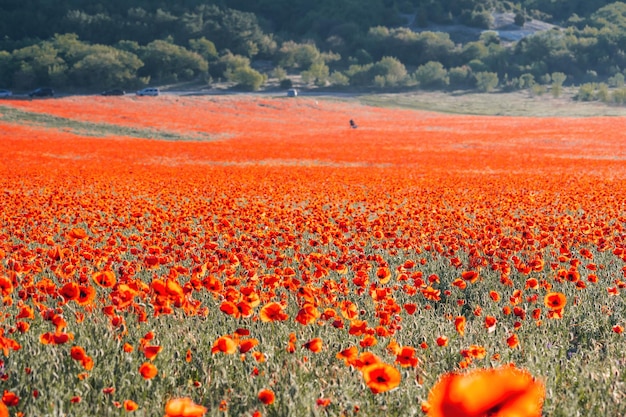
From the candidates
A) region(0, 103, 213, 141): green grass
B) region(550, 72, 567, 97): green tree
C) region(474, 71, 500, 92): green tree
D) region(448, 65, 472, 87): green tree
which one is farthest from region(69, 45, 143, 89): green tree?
region(550, 72, 567, 97): green tree

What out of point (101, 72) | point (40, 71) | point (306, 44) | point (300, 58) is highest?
point (306, 44)

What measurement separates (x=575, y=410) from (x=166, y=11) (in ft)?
515

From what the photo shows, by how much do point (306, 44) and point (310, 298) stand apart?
432 ft

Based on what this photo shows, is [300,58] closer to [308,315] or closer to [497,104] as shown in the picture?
[497,104]

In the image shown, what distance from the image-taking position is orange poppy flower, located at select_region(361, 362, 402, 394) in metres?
2.68

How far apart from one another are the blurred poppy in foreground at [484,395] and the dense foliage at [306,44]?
9105cm

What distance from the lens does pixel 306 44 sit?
433 ft

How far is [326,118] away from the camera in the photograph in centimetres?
6209

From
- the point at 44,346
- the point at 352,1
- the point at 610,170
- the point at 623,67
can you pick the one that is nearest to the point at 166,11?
the point at 352,1

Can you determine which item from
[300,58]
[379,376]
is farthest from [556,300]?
[300,58]

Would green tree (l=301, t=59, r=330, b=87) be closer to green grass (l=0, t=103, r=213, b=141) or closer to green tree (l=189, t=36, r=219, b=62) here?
green tree (l=189, t=36, r=219, b=62)

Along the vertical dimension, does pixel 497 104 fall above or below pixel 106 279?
below

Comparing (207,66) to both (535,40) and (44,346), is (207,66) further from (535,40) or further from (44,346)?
(44,346)

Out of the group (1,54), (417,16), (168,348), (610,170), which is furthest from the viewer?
(417,16)
